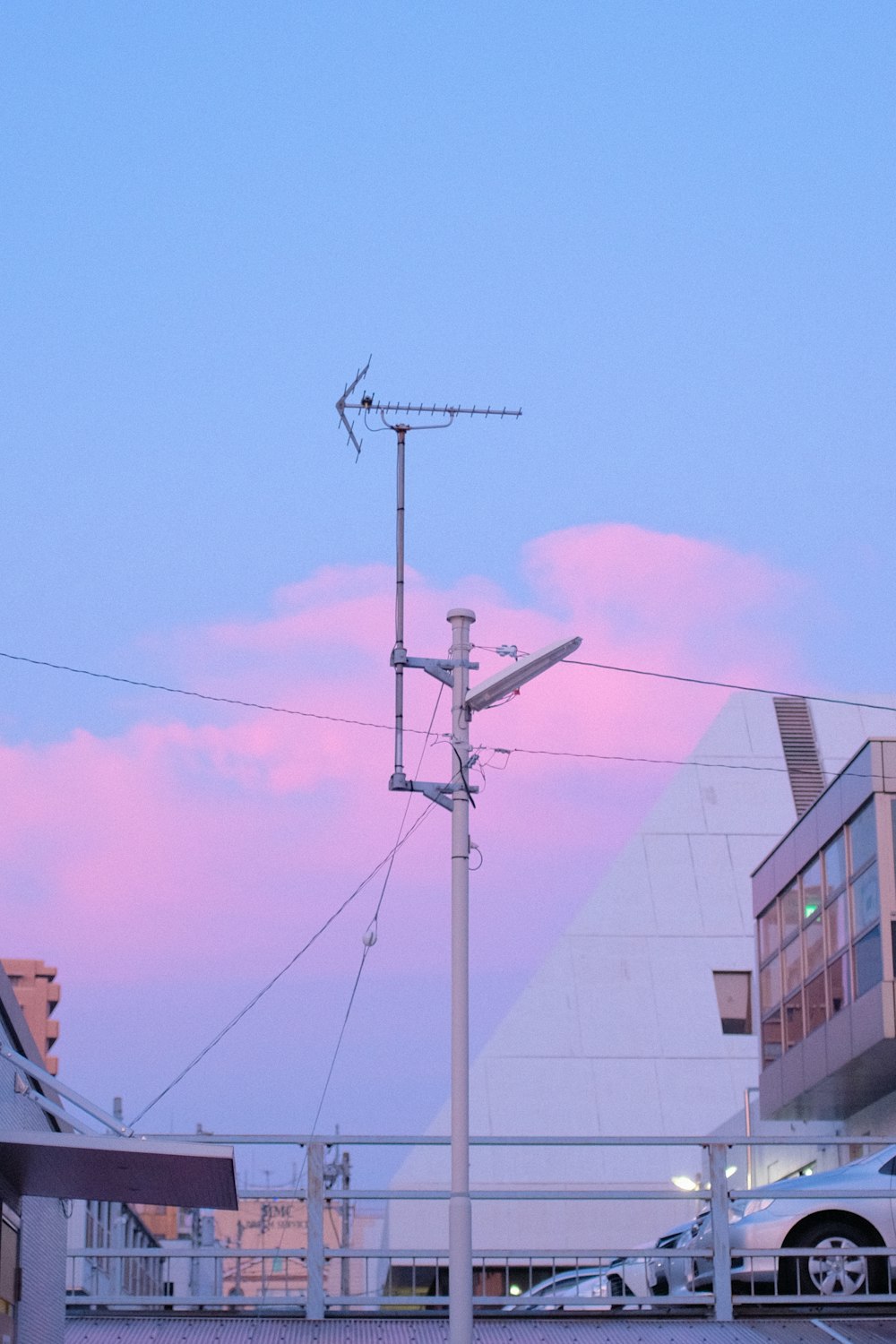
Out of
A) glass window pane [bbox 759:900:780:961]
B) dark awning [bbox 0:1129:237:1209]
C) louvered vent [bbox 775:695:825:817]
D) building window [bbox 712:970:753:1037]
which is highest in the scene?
louvered vent [bbox 775:695:825:817]

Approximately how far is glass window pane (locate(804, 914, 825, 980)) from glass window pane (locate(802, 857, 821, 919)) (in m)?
0.20

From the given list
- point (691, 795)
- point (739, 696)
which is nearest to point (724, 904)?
point (691, 795)

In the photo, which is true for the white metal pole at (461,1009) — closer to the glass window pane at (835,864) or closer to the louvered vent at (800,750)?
the glass window pane at (835,864)

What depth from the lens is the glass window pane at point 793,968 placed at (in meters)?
28.1

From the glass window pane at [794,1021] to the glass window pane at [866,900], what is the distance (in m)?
3.30

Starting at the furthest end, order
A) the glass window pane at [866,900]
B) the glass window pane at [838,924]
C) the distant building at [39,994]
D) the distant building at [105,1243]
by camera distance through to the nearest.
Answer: the distant building at [39,994], the distant building at [105,1243], the glass window pane at [838,924], the glass window pane at [866,900]

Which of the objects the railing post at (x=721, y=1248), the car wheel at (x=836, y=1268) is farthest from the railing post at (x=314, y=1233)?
the car wheel at (x=836, y=1268)

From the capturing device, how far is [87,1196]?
39.3ft

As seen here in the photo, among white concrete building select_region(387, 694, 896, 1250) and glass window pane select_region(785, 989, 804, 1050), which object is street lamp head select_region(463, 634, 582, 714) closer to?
glass window pane select_region(785, 989, 804, 1050)

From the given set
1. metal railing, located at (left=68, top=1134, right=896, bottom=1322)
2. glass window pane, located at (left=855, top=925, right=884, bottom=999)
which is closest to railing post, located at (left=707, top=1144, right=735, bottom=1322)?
metal railing, located at (left=68, top=1134, right=896, bottom=1322)

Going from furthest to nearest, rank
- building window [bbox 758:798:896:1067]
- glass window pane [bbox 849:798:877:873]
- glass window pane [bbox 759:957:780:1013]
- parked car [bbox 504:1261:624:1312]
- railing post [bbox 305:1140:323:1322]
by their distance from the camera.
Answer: glass window pane [bbox 759:957:780:1013] < building window [bbox 758:798:896:1067] < glass window pane [bbox 849:798:877:873] < railing post [bbox 305:1140:323:1322] < parked car [bbox 504:1261:624:1312]

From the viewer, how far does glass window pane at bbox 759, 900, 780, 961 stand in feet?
98.1

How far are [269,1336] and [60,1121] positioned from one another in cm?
217

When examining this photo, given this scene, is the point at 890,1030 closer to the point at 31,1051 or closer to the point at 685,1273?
the point at 685,1273
